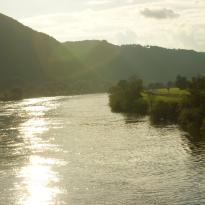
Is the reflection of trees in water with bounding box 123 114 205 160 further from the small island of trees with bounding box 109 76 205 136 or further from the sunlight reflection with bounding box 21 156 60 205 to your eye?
the sunlight reflection with bounding box 21 156 60 205

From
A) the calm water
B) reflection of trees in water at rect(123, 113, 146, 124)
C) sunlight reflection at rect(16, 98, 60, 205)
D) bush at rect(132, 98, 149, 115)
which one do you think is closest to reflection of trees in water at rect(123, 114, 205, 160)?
the calm water

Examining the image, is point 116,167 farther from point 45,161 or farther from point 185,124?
point 185,124

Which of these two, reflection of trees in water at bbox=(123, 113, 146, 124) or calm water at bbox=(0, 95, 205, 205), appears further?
reflection of trees in water at bbox=(123, 113, 146, 124)

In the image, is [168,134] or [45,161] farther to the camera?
[168,134]

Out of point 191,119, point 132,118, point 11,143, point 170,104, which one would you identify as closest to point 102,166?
point 11,143

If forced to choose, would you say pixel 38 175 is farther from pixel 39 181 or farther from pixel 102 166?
pixel 102 166

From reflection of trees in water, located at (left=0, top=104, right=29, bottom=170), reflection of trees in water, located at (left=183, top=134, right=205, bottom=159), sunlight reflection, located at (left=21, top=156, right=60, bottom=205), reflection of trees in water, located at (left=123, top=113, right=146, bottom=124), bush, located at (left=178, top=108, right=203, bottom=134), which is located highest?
bush, located at (left=178, top=108, right=203, bottom=134)

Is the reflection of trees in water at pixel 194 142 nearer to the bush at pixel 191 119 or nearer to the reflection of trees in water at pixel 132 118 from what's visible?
the bush at pixel 191 119

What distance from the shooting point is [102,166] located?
6481 centimetres

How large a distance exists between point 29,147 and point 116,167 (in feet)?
76.2

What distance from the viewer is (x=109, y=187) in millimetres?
54000

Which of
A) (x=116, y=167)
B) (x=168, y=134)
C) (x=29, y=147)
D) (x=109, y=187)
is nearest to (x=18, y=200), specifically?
(x=109, y=187)

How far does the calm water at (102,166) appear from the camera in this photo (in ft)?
167

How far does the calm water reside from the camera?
51.0 meters
